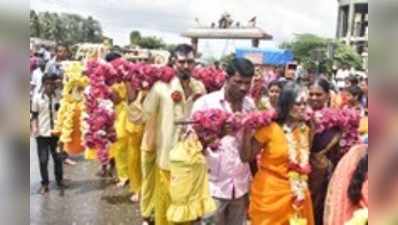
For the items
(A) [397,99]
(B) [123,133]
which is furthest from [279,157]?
(B) [123,133]

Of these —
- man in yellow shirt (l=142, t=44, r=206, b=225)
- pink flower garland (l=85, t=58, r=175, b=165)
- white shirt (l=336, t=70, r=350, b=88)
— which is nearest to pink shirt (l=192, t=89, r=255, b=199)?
man in yellow shirt (l=142, t=44, r=206, b=225)

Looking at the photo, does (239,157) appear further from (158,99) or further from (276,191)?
(158,99)

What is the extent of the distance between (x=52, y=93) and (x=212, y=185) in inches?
130

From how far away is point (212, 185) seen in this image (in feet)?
13.7

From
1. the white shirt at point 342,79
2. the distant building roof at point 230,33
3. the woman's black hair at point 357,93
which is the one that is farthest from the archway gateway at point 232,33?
the woman's black hair at point 357,93

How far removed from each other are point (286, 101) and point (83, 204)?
11.8ft

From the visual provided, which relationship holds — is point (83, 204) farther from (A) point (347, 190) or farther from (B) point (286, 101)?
(A) point (347, 190)

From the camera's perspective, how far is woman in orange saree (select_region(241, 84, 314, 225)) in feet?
11.9

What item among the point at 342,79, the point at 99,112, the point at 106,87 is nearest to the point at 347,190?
the point at 106,87

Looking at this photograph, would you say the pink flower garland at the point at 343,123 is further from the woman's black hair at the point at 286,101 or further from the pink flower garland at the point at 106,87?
the pink flower garland at the point at 106,87

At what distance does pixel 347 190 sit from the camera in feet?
8.70

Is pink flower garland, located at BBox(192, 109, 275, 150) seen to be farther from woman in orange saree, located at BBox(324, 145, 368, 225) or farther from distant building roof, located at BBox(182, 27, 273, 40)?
distant building roof, located at BBox(182, 27, 273, 40)

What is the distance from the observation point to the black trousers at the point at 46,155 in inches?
271

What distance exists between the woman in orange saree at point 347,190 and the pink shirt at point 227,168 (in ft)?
3.16
